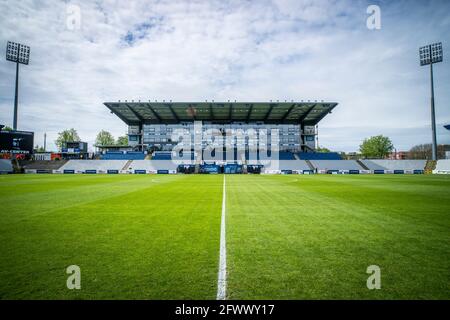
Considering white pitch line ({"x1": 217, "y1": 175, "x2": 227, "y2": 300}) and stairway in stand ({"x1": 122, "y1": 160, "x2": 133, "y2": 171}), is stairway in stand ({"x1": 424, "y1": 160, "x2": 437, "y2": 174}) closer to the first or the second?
white pitch line ({"x1": 217, "y1": 175, "x2": 227, "y2": 300})

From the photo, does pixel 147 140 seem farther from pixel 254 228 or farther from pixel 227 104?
pixel 254 228

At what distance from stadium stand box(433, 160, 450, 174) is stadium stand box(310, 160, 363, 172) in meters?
14.4

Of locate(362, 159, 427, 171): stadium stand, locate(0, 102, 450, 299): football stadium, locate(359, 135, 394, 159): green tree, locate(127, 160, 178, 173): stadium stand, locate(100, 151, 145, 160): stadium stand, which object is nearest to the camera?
locate(0, 102, 450, 299): football stadium

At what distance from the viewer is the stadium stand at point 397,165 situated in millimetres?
57469

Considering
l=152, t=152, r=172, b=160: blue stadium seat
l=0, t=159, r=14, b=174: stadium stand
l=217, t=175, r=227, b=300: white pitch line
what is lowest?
l=217, t=175, r=227, b=300: white pitch line

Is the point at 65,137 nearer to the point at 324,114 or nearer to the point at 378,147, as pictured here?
the point at 324,114

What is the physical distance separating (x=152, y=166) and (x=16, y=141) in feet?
91.3

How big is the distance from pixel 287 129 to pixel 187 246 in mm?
65090

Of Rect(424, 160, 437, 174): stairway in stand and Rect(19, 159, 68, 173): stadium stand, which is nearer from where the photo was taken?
Rect(424, 160, 437, 174): stairway in stand

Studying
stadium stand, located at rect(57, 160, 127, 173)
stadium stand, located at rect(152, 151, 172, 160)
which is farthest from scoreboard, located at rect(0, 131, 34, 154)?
stadium stand, located at rect(152, 151, 172, 160)

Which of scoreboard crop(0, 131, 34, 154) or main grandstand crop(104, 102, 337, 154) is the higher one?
main grandstand crop(104, 102, 337, 154)

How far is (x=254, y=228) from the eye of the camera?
6.81 meters

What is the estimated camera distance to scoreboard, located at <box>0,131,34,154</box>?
161 ft
